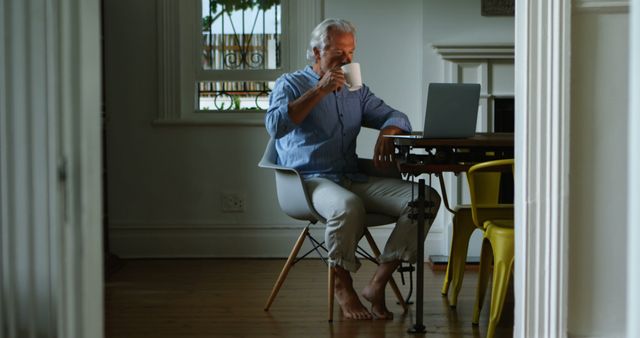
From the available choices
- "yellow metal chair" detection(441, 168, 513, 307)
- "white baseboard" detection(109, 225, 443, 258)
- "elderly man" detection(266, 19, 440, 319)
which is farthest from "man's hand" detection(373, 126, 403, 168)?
"white baseboard" detection(109, 225, 443, 258)

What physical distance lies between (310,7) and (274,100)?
59.4 inches

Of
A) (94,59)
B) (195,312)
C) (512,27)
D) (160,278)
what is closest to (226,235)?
(160,278)

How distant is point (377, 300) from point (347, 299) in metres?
0.12

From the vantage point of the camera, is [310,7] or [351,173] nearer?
[351,173]

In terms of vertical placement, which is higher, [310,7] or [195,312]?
[310,7]

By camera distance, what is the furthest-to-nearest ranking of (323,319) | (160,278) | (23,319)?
(160,278)
(323,319)
(23,319)

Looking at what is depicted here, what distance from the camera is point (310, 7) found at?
4.98m

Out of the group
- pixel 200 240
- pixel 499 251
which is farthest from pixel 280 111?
pixel 200 240

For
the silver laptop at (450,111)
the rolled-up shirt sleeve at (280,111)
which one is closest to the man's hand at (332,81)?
the rolled-up shirt sleeve at (280,111)

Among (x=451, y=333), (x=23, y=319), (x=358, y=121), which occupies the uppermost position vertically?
(x=358, y=121)

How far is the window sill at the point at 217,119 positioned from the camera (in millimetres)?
4992

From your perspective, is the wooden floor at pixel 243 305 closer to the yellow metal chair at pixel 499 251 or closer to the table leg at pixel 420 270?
the table leg at pixel 420 270

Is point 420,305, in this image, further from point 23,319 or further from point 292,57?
point 292,57

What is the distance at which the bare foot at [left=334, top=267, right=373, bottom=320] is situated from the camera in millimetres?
3469
